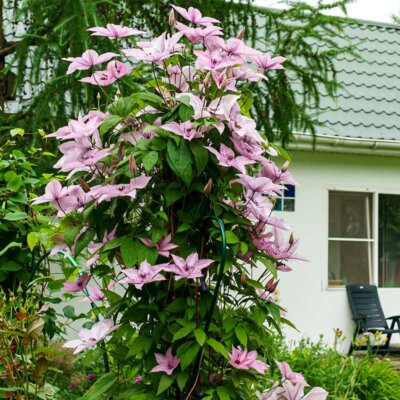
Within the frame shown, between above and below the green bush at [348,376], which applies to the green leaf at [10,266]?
above

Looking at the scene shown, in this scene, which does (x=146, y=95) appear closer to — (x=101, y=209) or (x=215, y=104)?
(x=215, y=104)

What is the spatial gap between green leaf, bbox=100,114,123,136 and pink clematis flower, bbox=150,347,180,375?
677mm

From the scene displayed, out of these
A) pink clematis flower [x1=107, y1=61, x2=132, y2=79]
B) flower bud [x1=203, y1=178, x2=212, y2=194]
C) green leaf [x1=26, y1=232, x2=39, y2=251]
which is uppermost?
pink clematis flower [x1=107, y1=61, x2=132, y2=79]

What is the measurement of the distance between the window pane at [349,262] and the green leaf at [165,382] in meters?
9.03

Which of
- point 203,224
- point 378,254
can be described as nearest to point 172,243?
point 203,224

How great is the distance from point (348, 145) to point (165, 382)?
8813 millimetres

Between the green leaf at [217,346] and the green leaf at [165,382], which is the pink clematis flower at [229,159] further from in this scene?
the green leaf at [165,382]

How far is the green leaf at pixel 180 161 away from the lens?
2523 millimetres

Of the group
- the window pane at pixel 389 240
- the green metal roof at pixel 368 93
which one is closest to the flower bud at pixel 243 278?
the green metal roof at pixel 368 93

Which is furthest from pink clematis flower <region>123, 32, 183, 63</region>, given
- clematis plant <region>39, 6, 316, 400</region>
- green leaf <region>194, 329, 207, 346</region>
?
green leaf <region>194, 329, 207, 346</region>

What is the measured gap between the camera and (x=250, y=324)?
271 centimetres

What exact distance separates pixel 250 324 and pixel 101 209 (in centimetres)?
58

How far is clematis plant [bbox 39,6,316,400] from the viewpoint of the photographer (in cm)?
255

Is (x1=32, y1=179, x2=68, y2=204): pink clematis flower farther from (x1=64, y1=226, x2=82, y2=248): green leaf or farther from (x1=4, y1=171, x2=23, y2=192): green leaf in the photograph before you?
(x1=4, y1=171, x2=23, y2=192): green leaf
